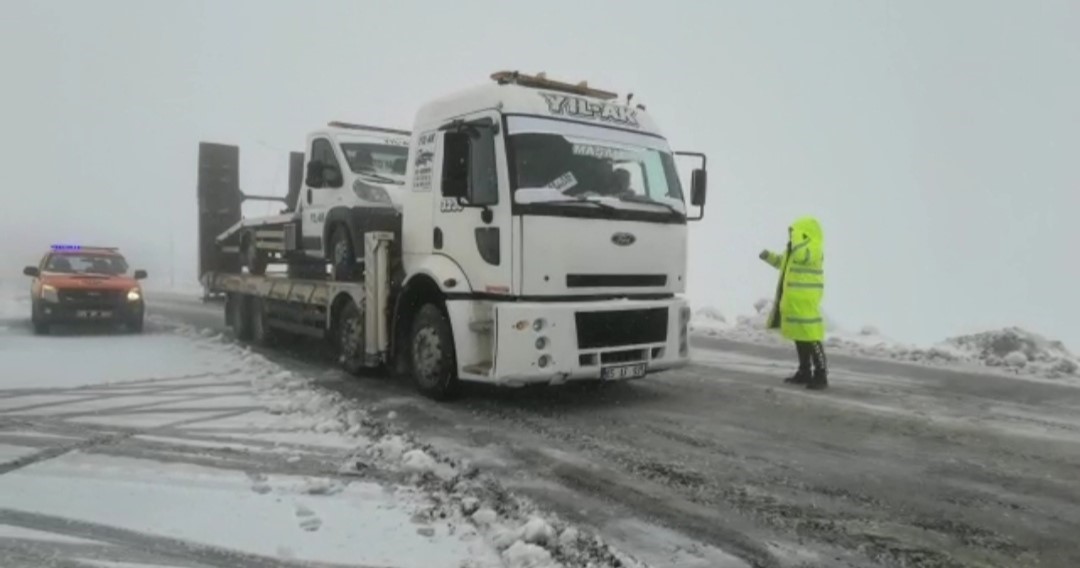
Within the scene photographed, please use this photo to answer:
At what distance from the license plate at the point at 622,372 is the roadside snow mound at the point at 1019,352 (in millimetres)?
6078

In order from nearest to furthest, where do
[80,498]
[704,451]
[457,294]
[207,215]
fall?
[80,498]
[704,451]
[457,294]
[207,215]

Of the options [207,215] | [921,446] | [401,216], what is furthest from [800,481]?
[207,215]

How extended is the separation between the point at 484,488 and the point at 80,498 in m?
2.40

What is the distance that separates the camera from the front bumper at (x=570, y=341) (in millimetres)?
6660

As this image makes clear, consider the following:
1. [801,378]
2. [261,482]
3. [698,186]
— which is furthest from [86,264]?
[801,378]

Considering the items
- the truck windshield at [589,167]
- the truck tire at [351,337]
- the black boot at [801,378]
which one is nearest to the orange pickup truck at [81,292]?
the truck tire at [351,337]

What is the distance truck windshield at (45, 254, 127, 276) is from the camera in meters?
14.7

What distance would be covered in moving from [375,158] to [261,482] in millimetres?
5789

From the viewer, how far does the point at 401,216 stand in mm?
8648

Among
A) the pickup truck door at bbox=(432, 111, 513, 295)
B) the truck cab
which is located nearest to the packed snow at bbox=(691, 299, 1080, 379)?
the truck cab

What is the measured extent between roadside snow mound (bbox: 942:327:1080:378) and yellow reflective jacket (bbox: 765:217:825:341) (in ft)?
12.8

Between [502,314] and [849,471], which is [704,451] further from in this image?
[502,314]

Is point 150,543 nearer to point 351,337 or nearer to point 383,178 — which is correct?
point 351,337

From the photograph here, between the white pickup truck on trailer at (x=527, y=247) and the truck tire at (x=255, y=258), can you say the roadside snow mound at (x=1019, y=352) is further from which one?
the truck tire at (x=255, y=258)
